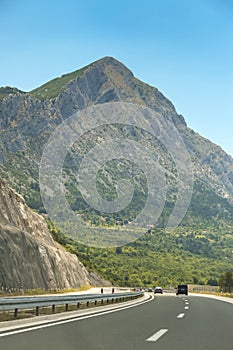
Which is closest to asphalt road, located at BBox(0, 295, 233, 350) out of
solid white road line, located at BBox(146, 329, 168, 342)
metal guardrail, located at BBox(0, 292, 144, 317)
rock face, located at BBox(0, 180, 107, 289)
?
solid white road line, located at BBox(146, 329, 168, 342)

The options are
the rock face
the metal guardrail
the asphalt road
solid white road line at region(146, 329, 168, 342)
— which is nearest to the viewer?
the asphalt road

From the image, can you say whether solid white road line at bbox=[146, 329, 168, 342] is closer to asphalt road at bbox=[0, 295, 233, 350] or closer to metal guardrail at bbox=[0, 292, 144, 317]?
asphalt road at bbox=[0, 295, 233, 350]

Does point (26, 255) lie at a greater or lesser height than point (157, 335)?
greater

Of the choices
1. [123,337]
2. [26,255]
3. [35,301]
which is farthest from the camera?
[26,255]

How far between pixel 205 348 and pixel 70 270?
68289 mm

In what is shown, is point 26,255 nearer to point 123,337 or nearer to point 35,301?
point 35,301

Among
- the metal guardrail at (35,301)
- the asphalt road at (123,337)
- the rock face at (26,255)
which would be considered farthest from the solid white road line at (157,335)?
the rock face at (26,255)

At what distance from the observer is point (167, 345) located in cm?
1212

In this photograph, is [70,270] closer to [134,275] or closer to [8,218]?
[8,218]

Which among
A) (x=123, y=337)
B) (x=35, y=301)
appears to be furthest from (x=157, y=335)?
(x=35, y=301)

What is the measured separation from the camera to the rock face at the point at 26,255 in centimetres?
4850

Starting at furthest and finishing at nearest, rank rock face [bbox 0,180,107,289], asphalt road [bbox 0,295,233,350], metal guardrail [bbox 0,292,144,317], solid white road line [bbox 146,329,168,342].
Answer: rock face [bbox 0,180,107,289] → metal guardrail [bbox 0,292,144,317] → solid white road line [bbox 146,329,168,342] → asphalt road [bbox 0,295,233,350]

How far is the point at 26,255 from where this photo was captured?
54562 mm

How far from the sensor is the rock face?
48500 millimetres
